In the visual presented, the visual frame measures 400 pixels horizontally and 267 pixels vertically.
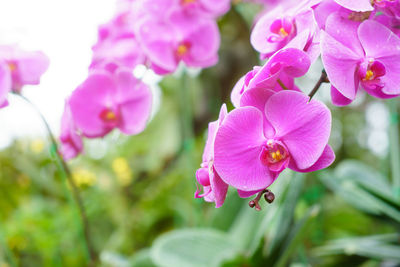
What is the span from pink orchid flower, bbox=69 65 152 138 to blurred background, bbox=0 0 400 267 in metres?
0.03

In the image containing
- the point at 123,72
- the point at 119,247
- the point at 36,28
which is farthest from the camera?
the point at 119,247

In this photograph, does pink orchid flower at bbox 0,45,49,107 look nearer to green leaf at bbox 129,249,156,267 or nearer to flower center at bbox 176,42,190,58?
flower center at bbox 176,42,190,58

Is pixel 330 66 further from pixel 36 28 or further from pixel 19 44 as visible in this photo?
pixel 36 28

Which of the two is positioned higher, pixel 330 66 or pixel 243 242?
pixel 330 66

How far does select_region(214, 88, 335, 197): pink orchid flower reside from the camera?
9.3 inches

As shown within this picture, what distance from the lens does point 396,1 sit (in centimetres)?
27

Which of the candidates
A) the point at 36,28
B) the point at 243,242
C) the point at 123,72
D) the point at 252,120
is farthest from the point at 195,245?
the point at 36,28

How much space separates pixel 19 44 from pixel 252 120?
1.28 feet

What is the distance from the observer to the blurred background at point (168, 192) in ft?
1.80

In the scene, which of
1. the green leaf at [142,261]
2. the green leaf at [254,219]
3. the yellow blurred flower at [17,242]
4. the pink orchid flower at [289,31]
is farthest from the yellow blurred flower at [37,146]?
the pink orchid flower at [289,31]

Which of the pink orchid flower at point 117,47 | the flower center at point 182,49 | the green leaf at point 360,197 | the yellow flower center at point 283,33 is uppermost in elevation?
the yellow flower center at point 283,33

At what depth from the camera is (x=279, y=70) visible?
0.83ft

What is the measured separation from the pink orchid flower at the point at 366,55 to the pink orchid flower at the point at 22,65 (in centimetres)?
35

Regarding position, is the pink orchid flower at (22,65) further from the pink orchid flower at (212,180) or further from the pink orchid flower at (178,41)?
the pink orchid flower at (212,180)
